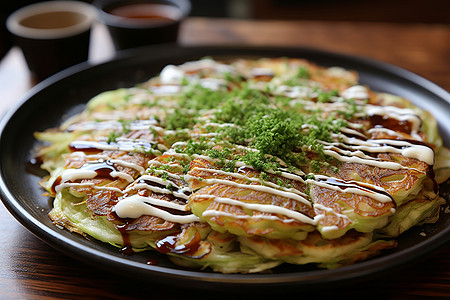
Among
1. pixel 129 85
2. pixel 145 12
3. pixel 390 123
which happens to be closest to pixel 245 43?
pixel 145 12

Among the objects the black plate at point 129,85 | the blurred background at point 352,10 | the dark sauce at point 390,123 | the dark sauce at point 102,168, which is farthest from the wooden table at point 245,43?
the blurred background at point 352,10

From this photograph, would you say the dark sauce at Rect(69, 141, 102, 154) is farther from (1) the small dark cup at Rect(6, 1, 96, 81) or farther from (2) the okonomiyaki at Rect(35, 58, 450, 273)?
(1) the small dark cup at Rect(6, 1, 96, 81)

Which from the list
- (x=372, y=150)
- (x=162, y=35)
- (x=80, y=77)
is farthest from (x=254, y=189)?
(x=162, y=35)

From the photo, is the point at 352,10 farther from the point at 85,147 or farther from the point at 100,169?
the point at 100,169

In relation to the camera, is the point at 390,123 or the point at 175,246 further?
the point at 390,123

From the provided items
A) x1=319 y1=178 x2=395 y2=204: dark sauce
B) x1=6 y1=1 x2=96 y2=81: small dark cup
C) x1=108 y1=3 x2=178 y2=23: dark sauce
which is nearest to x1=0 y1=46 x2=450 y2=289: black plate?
x1=319 y1=178 x2=395 y2=204: dark sauce
